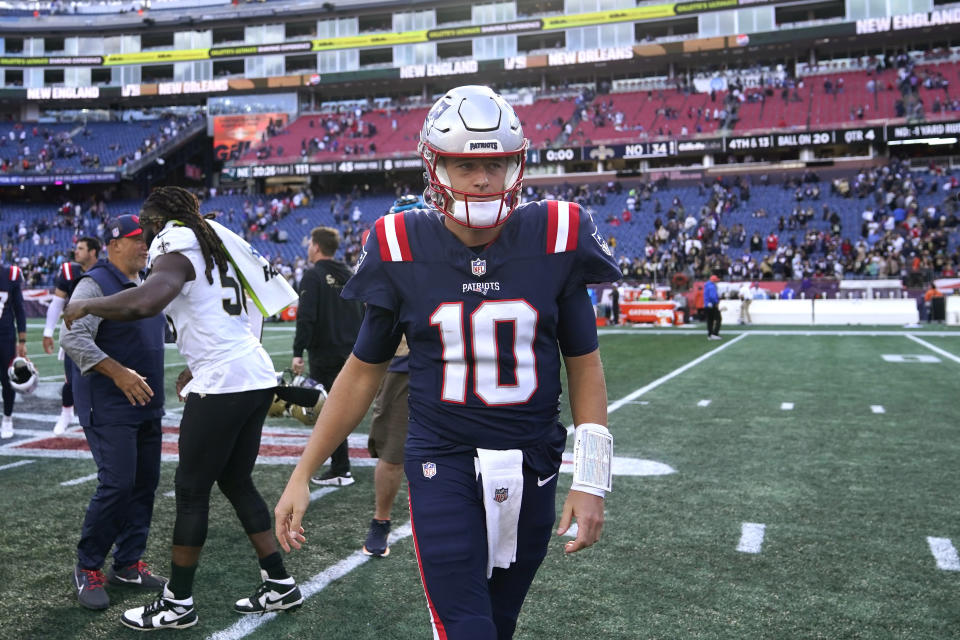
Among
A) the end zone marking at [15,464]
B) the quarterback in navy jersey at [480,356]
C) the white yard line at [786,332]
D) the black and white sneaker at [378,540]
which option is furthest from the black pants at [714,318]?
the quarterback in navy jersey at [480,356]

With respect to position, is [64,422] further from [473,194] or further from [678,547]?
[473,194]

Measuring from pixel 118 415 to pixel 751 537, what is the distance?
3.42 m

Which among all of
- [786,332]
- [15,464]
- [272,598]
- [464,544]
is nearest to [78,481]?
[15,464]

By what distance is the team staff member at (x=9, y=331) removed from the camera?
25.5 ft

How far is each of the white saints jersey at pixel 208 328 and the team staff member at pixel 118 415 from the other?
0.94 ft

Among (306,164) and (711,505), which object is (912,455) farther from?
(306,164)

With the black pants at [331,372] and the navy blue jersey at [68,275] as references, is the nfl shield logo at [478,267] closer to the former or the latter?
the black pants at [331,372]

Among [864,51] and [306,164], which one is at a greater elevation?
[864,51]

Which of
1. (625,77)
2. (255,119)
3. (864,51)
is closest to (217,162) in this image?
(255,119)

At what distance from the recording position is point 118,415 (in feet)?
12.3

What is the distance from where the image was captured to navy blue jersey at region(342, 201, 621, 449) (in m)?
2.14

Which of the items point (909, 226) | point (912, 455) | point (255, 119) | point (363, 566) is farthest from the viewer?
point (255, 119)

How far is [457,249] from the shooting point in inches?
86.1

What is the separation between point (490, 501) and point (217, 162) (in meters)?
55.6
